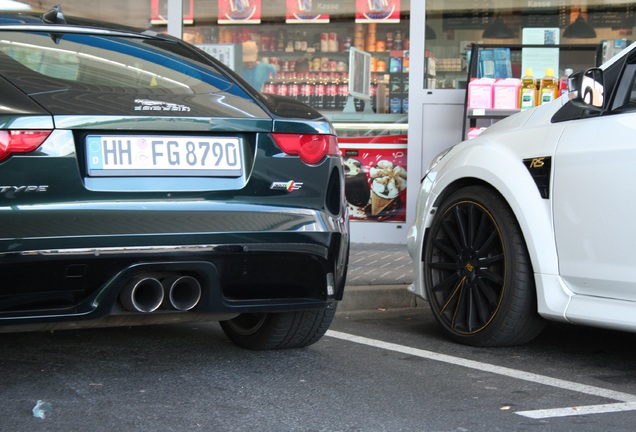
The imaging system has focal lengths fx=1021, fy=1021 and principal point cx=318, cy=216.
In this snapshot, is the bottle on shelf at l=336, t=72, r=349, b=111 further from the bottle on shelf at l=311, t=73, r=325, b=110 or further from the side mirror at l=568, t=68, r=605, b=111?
the side mirror at l=568, t=68, r=605, b=111

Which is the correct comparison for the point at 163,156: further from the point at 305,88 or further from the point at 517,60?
the point at 305,88

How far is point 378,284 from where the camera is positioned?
655 centimetres

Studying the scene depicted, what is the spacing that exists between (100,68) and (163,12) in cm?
608

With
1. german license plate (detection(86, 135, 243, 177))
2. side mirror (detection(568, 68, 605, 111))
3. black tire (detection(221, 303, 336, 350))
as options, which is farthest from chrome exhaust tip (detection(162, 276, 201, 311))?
side mirror (detection(568, 68, 605, 111))

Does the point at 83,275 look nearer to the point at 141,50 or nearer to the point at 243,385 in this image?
the point at 243,385

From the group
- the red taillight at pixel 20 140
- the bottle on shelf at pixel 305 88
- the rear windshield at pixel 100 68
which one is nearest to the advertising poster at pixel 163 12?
the bottle on shelf at pixel 305 88

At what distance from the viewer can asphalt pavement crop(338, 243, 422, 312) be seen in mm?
6258

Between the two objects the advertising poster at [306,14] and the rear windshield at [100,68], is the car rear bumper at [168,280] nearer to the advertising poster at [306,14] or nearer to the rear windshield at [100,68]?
the rear windshield at [100,68]

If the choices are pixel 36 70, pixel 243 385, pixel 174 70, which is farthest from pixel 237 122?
pixel 243 385

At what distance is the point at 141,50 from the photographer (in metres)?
4.28

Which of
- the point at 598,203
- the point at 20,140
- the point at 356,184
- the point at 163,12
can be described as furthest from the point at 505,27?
the point at 20,140

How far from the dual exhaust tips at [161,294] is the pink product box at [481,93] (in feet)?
15.6

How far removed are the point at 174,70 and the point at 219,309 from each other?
103cm

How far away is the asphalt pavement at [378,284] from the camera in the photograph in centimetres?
626
